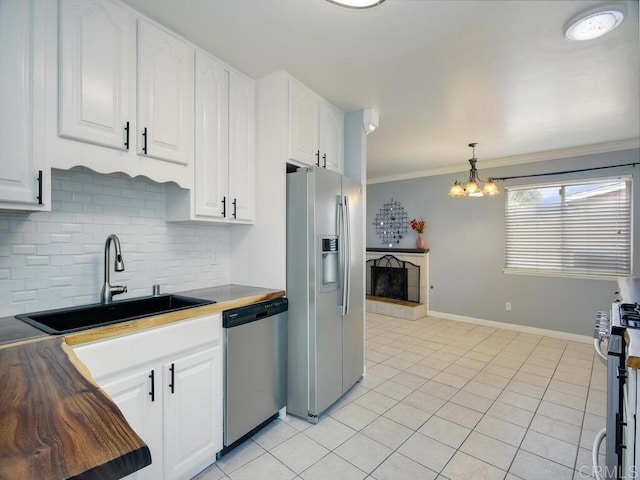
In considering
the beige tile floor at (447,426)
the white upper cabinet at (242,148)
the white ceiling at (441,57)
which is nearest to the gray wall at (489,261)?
the beige tile floor at (447,426)

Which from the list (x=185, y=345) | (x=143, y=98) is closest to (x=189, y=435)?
(x=185, y=345)

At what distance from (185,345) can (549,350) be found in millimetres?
4088

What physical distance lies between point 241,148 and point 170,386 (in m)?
1.58

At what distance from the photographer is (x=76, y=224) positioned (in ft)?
5.81

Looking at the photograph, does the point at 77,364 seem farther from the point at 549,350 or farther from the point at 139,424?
the point at 549,350

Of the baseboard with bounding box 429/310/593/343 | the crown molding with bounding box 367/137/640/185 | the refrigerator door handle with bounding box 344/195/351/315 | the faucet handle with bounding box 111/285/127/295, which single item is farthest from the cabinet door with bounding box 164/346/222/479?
the crown molding with bounding box 367/137/640/185

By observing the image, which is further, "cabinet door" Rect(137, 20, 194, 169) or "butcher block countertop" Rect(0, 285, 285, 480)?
"cabinet door" Rect(137, 20, 194, 169)

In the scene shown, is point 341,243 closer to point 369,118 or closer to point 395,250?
point 369,118

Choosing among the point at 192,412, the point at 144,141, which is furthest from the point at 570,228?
the point at 144,141

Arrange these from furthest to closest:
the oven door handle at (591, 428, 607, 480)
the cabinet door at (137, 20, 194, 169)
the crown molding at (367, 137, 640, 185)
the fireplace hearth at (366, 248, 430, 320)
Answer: the fireplace hearth at (366, 248, 430, 320), the crown molding at (367, 137, 640, 185), the cabinet door at (137, 20, 194, 169), the oven door handle at (591, 428, 607, 480)

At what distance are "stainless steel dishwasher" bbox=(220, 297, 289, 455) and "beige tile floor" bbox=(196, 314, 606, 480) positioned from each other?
0.16 metres

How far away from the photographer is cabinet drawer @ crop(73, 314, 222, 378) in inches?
52.1

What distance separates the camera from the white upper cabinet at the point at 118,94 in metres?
1.44

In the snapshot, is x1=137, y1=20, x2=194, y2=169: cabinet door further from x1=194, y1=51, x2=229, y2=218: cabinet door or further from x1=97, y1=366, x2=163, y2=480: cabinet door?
x1=97, y1=366, x2=163, y2=480: cabinet door
